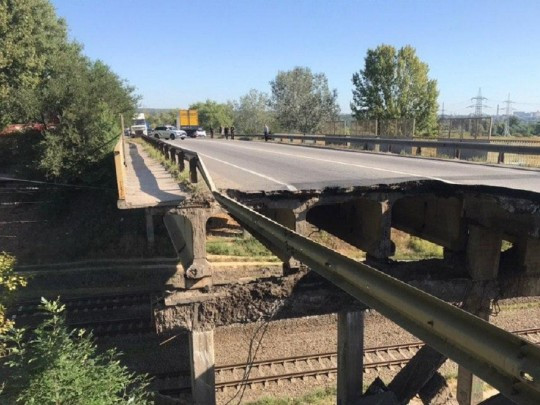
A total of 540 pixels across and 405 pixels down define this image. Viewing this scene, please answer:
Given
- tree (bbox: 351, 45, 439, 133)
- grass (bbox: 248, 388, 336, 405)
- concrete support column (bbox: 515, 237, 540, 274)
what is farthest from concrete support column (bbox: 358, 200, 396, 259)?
tree (bbox: 351, 45, 439, 133)

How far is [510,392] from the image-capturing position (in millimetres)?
1806

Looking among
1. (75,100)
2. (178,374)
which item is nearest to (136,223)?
(75,100)

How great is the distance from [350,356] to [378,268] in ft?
6.03

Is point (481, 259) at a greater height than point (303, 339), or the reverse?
point (481, 259)

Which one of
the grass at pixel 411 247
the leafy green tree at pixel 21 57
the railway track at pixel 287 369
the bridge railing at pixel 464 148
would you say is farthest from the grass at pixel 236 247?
the leafy green tree at pixel 21 57

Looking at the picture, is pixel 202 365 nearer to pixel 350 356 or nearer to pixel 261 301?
pixel 261 301

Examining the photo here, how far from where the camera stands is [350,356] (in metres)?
7.91

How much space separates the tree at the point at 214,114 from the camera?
136 m

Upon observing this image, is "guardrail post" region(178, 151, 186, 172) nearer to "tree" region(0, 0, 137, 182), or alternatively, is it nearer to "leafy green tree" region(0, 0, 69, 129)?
"tree" region(0, 0, 137, 182)

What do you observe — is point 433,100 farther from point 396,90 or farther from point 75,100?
point 75,100

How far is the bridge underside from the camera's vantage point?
6566mm

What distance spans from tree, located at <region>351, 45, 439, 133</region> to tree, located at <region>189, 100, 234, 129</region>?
242 ft

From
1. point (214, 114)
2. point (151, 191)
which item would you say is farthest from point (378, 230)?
point (214, 114)

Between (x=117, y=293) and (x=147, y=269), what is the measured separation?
336 cm
